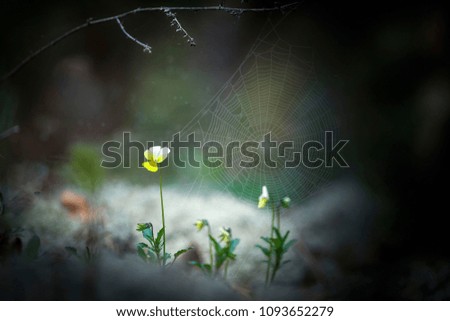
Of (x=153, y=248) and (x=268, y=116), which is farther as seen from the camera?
(x=268, y=116)

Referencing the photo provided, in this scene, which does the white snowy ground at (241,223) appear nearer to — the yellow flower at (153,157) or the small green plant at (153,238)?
the small green plant at (153,238)

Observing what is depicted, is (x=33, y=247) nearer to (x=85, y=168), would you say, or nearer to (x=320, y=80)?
(x=85, y=168)

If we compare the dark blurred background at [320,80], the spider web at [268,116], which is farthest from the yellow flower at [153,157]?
the dark blurred background at [320,80]

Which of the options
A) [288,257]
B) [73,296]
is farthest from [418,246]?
[73,296]

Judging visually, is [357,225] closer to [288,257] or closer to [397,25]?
[288,257]

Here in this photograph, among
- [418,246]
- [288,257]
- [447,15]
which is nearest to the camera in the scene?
[288,257]

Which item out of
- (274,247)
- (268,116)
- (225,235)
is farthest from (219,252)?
(268,116)
